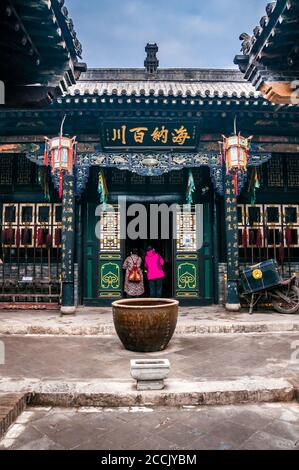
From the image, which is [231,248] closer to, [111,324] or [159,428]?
[111,324]

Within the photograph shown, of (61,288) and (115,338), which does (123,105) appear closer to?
(61,288)

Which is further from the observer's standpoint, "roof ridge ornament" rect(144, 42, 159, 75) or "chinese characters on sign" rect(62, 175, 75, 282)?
"roof ridge ornament" rect(144, 42, 159, 75)

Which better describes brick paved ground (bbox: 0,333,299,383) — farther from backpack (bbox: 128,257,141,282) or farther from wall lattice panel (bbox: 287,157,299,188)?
wall lattice panel (bbox: 287,157,299,188)

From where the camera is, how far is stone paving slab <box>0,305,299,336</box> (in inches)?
265

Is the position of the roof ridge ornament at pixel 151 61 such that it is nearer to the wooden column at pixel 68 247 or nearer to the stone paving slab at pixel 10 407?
the wooden column at pixel 68 247

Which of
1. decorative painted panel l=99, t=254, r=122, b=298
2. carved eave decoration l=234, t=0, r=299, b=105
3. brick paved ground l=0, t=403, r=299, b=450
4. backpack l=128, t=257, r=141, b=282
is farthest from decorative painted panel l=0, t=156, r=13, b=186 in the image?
carved eave decoration l=234, t=0, r=299, b=105

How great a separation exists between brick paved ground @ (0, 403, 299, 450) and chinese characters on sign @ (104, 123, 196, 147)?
5941 mm

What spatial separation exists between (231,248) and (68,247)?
3689 millimetres

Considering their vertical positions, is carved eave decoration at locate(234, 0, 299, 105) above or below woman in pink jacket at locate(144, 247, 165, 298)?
above

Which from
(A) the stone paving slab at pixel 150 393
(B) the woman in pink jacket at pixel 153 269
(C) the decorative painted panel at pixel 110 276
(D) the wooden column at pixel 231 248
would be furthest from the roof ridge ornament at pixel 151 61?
(A) the stone paving slab at pixel 150 393

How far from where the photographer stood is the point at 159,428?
10.6ft

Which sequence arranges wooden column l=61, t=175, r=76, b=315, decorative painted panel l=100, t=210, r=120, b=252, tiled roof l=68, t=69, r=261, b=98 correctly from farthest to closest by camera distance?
tiled roof l=68, t=69, r=261, b=98 < decorative painted panel l=100, t=210, r=120, b=252 < wooden column l=61, t=175, r=76, b=315

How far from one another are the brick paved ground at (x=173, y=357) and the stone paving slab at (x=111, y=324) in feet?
0.77

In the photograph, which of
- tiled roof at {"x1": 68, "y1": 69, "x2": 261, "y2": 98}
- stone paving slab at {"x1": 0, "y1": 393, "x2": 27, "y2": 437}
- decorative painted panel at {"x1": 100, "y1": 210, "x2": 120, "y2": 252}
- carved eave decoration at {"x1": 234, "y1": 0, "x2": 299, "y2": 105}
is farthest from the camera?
tiled roof at {"x1": 68, "y1": 69, "x2": 261, "y2": 98}
